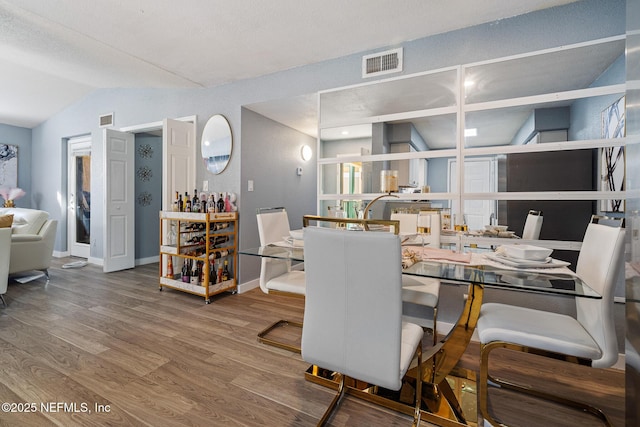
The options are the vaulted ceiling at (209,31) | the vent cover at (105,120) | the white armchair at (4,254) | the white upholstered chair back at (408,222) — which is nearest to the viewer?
the vaulted ceiling at (209,31)

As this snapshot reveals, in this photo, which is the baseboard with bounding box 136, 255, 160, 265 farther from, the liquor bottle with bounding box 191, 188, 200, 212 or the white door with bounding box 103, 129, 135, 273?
the liquor bottle with bounding box 191, 188, 200, 212

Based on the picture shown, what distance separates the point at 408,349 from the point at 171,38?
3.10 m

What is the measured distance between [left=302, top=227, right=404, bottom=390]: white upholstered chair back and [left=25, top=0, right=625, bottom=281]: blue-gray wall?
6.78 ft

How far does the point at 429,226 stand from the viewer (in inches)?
84.5

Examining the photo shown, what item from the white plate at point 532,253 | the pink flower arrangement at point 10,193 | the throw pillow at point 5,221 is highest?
the pink flower arrangement at point 10,193

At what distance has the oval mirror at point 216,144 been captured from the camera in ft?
11.4

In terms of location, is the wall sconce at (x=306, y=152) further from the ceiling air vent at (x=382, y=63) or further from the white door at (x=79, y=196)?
the white door at (x=79, y=196)

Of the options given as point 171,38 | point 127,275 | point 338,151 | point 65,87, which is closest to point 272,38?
point 171,38

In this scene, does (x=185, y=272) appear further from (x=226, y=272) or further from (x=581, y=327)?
(x=581, y=327)

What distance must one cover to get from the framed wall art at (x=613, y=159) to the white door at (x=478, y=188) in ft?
2.11

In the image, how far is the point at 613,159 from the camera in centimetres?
190

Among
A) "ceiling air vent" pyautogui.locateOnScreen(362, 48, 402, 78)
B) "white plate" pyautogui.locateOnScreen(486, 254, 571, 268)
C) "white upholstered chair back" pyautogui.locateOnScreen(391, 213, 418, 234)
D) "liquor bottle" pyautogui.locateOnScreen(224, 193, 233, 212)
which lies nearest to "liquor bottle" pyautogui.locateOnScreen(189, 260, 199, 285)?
"liquor bottle" pyautogui.locateOnScreen(224, 193, 233, 212)

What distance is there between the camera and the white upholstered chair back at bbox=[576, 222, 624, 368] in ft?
3.89

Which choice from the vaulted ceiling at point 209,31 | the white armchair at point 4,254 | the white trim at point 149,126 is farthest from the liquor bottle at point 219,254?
the vaulted ceiling at point 209,31
